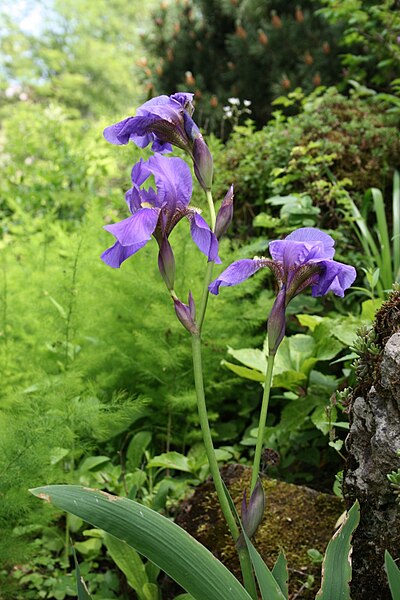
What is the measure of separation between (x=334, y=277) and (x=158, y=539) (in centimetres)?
59

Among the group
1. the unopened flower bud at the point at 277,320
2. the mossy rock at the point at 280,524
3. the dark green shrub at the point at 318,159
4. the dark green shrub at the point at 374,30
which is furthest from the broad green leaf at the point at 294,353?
the dark green shrub at the point at 374,30

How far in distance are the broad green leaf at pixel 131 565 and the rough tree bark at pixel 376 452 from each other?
61cm

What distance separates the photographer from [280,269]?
1243 mm

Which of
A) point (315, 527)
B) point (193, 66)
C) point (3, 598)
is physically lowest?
point (3, 598)

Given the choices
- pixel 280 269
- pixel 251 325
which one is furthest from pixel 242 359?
pixel 280 269

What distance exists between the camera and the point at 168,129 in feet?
4.14

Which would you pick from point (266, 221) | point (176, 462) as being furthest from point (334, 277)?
point (266, 221)

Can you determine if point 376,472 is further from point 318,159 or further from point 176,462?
point 318,159

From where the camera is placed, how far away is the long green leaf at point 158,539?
108cm

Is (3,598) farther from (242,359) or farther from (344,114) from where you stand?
(344,114)

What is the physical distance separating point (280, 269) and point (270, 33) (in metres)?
4.60

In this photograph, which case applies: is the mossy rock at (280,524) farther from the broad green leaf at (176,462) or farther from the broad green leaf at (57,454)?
the broad green leaf at (57,454)

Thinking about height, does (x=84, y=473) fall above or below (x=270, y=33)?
below

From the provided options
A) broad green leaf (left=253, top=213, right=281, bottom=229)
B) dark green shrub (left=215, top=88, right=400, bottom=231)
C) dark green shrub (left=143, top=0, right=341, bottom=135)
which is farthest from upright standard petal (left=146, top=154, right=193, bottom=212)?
dark green shrub (left=143, top=0, right=341, bottom=135)
